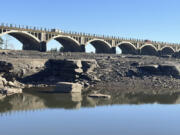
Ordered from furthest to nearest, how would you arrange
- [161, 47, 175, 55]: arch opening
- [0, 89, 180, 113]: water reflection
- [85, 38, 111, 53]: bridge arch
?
[161, 47, 175, 55]: arch opening, [85, 38, 111, 53]: bridge arch, [0, 89, 180, 113]: water reflection

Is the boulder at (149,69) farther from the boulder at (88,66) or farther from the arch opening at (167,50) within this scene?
the arch opening at (167,50)

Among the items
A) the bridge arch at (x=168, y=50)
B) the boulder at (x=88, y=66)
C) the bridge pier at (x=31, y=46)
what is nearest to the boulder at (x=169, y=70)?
the boulder at (x=88, y=66)

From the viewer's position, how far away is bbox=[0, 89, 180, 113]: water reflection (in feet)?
98.5

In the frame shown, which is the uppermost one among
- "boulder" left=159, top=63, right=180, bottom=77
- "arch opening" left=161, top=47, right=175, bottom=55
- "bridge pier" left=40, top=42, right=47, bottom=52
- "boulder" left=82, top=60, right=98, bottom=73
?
"arch opening" left=161, top=47, right=175, bottom=55

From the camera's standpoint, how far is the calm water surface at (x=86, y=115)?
20.6 m

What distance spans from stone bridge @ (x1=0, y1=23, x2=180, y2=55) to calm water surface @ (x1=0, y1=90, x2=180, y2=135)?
38.7 m

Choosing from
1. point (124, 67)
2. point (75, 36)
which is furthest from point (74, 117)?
point (75, 36)

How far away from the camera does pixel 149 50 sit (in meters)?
126

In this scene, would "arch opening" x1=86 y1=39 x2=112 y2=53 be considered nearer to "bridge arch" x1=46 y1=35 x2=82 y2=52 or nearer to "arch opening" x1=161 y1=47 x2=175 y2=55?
"bridge arch" x1=46 y1=35 x2=82 y2=52

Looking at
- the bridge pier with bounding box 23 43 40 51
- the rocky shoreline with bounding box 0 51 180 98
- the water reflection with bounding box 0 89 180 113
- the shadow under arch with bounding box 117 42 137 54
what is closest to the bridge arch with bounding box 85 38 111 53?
the shadow under arch with bounding box 117 42 137 54

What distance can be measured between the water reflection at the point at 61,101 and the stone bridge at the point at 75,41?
1414 inches

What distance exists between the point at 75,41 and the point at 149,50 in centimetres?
5036

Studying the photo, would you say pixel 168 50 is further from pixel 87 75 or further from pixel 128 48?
pixel 87 75

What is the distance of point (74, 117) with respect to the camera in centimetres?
2489
